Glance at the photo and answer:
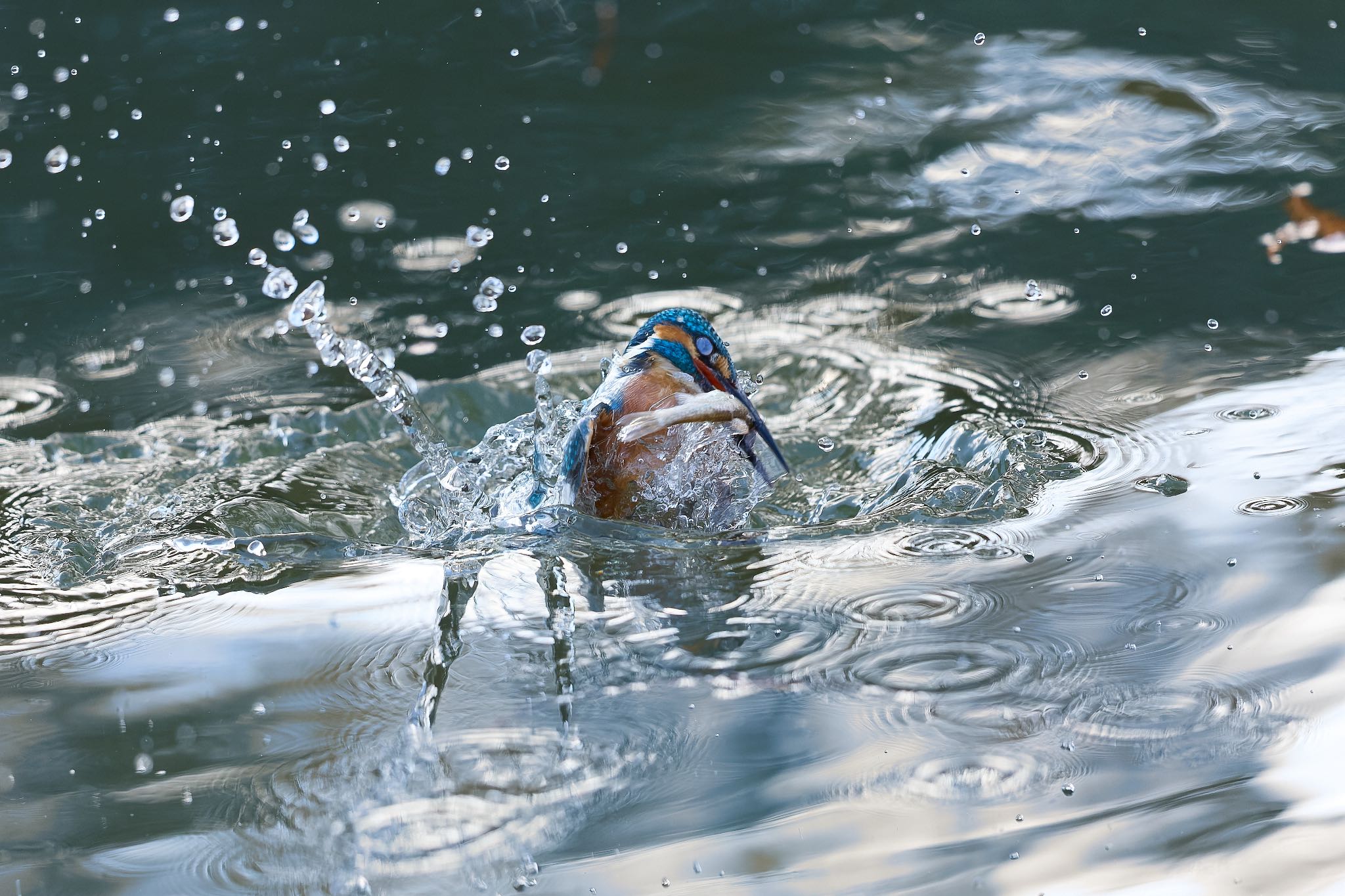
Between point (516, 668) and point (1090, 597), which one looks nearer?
point (516, 668)

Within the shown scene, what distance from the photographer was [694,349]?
2797 mm

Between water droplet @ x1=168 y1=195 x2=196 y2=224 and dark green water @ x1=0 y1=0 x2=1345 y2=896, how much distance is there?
0.05 m

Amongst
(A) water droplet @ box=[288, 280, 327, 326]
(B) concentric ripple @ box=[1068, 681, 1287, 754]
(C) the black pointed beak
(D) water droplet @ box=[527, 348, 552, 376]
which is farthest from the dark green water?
(D) water droplet @ box=[527, 348, 552, 376]

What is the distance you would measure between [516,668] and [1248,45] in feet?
14.8

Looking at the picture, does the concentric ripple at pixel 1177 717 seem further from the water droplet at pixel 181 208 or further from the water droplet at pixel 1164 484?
the water droplet at pixel 181 208

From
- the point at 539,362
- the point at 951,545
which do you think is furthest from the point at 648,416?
the point at 539,362

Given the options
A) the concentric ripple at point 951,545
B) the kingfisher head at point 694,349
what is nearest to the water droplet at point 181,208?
the kingfisher head at point 694,349

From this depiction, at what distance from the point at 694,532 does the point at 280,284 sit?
2326 millimetres

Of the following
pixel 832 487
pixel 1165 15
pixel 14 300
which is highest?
pixel 1165 15

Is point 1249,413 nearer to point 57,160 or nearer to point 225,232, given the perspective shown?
point 225,232

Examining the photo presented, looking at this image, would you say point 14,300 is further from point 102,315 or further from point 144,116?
point 144,116

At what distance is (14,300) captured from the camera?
4234 mm

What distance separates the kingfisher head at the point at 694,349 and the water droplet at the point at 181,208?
7.57 ft

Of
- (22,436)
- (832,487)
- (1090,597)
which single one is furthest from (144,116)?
(1090,597)
